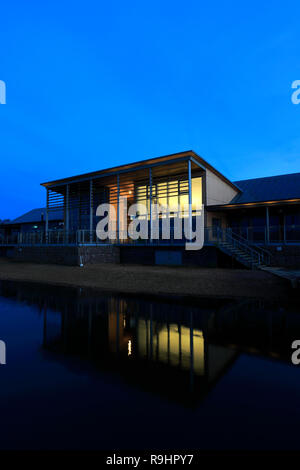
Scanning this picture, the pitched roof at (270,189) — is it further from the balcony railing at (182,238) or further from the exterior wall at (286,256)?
the exterior wall at (286,256)

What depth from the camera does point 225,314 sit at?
7.80 m

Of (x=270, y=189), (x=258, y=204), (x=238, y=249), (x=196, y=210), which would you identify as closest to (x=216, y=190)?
(x=196, y=210)

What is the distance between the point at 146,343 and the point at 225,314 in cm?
334

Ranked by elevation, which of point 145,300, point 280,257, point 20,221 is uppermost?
point 20,221

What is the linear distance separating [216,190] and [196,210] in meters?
3.53

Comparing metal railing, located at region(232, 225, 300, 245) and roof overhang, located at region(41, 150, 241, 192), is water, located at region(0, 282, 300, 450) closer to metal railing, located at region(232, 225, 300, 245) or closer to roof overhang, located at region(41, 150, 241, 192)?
roof overhang, located at region(41, 150, 241, 192)

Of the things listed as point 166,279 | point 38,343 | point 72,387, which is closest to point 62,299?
point 38,343

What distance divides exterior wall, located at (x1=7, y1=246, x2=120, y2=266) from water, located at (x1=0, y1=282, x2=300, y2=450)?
12.5 m

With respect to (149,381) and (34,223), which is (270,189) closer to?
(149,381)

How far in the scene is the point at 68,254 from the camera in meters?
20.6

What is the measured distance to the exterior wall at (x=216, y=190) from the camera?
73.6ft

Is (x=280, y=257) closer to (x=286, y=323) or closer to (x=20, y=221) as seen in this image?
(x=286, y=323)

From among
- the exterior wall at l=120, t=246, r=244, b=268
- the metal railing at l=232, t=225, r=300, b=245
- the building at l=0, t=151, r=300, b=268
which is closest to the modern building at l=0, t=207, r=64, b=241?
the building at l=0, t=151, r=300, b=268

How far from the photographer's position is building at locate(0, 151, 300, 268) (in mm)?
18969
